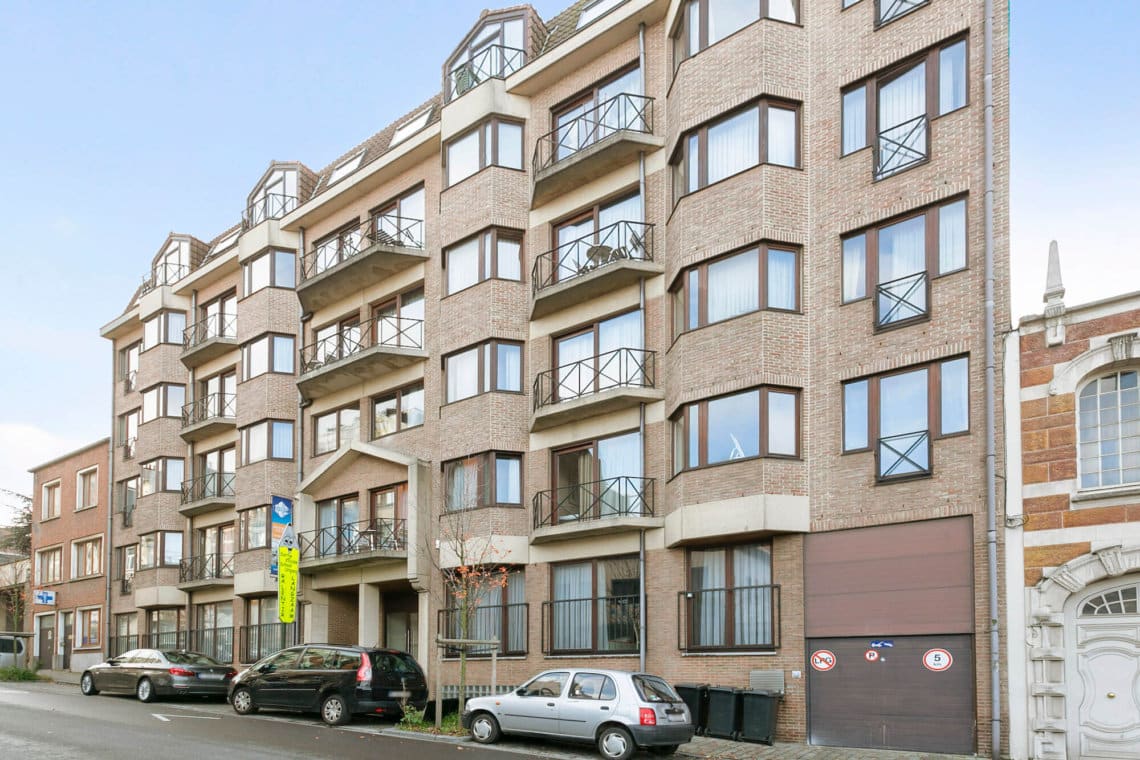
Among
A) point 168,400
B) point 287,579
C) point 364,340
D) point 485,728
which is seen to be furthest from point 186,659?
point 168,400

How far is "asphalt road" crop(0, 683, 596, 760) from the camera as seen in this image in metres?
17.2

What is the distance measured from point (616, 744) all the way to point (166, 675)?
14.4 metres

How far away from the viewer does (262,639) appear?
34.3 meters

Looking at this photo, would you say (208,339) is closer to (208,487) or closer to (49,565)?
(208,487)

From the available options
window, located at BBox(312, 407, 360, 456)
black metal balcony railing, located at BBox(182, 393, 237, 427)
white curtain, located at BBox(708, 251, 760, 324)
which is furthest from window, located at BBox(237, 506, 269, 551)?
white curtain, located at BBox(708, 251, 760, 324)

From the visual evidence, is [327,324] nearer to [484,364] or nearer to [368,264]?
[368,264]

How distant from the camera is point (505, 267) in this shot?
2744cm

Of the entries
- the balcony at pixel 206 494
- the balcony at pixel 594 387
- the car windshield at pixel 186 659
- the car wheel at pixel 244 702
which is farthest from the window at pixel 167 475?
the balcony at pixel 594 387

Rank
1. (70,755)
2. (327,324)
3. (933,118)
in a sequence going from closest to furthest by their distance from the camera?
(70,755), (933,118), (327,324)

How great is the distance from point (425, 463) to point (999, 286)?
14.7 m

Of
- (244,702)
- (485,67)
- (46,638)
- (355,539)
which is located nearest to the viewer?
(244,702)

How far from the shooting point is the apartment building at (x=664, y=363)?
63.3 ft

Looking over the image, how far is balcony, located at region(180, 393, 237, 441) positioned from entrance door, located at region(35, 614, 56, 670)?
13.7m

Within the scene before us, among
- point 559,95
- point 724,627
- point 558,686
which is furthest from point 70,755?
point 559,95
